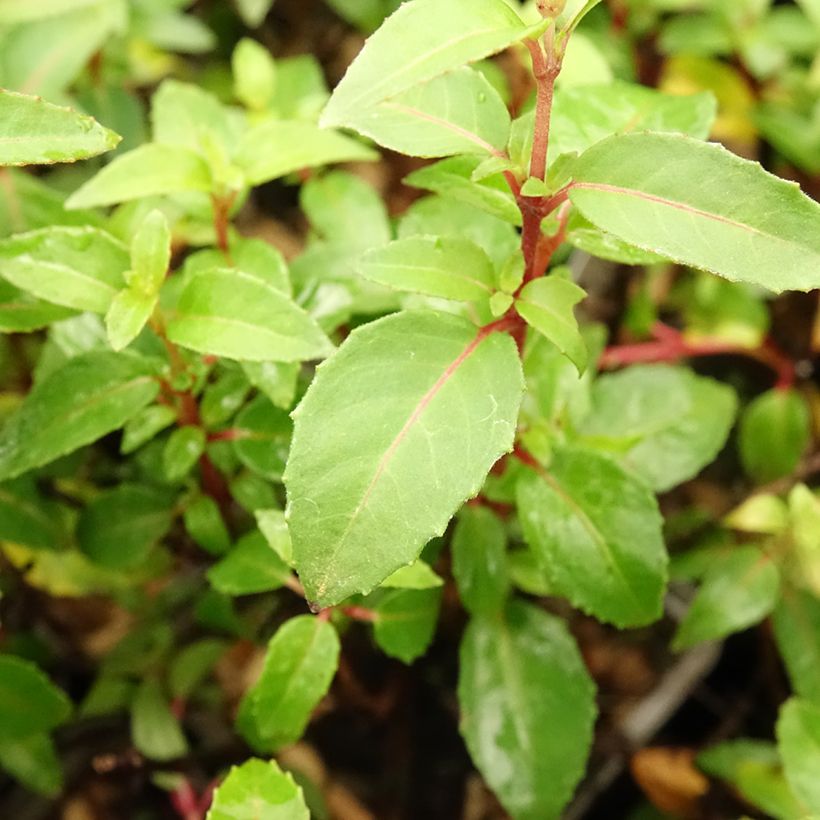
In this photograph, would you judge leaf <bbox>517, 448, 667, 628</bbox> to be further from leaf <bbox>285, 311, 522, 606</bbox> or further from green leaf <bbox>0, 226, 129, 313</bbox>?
green leaf <bbox>0, 226, 129, 313</bbox>

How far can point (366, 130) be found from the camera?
21.8 inches

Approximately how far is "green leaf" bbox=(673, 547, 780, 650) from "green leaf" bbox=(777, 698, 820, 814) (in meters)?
0.13

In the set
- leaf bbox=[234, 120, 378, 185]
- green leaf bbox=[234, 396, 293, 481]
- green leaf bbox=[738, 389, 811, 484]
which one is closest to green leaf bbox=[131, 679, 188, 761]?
green leaf bbox=[234, 396, 293, 481]

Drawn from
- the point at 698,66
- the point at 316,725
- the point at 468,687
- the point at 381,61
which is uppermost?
the point at 381,61

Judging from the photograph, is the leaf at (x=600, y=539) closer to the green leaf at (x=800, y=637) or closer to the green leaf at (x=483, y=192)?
the green leaf at (x=483, y=192)

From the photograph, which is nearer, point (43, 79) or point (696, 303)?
point (43, 79)

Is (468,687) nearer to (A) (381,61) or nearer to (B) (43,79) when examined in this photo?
(A) (381,61)

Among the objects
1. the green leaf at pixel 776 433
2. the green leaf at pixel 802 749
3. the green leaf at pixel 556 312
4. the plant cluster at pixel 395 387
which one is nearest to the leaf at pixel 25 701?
the plant cluster at pixel 395 387

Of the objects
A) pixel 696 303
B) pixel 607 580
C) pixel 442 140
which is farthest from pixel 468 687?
pixel 696 303

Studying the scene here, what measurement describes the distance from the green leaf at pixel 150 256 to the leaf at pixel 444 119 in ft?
0.68

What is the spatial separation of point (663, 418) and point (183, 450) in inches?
21.5

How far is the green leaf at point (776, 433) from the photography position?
1146 mm

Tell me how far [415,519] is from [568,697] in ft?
1.48

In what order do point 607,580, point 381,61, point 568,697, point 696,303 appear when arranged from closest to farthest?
point 381,61, point 607,580, point 568,697, point 696,303
